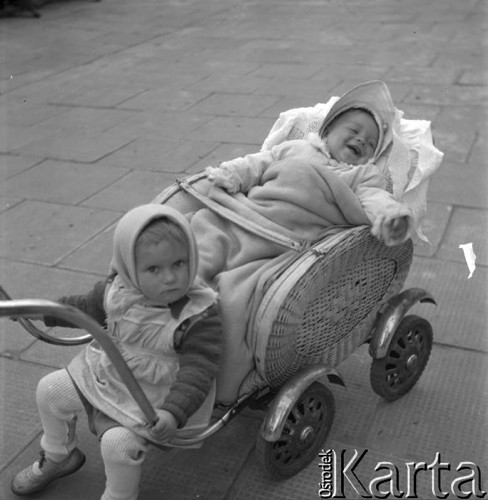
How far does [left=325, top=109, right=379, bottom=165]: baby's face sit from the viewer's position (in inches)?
113

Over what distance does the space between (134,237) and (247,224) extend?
521 millimetres

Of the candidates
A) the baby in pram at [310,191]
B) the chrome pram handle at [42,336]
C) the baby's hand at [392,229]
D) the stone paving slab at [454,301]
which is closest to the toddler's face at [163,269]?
the baby in pram at [310,191]

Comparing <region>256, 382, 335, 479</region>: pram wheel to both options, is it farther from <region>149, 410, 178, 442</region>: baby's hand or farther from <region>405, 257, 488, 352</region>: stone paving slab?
<region>405, 257, 488, 352</region>: stone paving slab

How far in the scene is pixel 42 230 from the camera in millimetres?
4395

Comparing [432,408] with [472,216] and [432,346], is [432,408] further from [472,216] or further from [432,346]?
→ [472,216]

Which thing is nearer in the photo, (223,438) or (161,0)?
(223,438)

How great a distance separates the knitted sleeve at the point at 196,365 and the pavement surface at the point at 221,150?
0.51 m

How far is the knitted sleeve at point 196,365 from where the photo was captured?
2.10 metres

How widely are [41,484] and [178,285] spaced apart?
2.85 ft

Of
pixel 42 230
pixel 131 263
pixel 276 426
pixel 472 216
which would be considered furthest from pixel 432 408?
pixel 42 230

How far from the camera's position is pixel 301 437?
2.48 meters

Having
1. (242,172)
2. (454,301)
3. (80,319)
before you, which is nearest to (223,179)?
(242,172)

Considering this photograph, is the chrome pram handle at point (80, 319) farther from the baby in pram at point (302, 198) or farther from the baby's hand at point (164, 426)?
the baby in pram at point (302, 198)

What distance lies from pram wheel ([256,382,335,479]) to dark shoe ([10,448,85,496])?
2.14 feet
